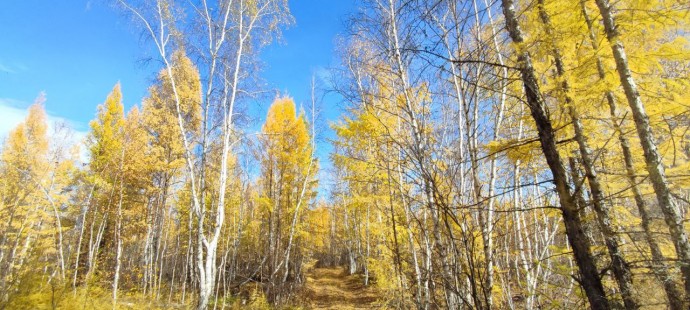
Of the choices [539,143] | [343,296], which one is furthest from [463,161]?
[343,296]

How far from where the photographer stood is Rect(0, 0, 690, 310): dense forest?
251cm

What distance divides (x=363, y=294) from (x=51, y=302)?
1330 centimetres

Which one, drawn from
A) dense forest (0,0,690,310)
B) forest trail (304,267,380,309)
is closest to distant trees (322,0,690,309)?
dense forest (0,0,690,310)

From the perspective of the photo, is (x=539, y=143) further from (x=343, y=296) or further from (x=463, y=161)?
(x=343, y=296)

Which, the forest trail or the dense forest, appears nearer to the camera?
the dense forest

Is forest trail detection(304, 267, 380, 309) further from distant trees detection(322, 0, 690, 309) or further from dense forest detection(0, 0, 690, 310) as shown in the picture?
distant trees detection(322, 0, 690, 309)

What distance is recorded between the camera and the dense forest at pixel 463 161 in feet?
8.24

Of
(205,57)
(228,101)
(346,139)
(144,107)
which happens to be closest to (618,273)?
(346,139)

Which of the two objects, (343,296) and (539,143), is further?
(343,296)

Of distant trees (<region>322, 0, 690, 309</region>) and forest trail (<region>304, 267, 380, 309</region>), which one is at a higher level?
distant trees (<region>322, 0, 690, 309</region>)

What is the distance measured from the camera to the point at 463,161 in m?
2.13

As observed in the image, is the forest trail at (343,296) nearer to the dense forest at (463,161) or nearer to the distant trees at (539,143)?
the dense forest at (463,161)

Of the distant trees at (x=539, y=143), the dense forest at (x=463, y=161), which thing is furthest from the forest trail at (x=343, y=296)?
the distant trees at (x=539, y=143)

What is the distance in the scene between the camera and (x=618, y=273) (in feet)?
13.4
